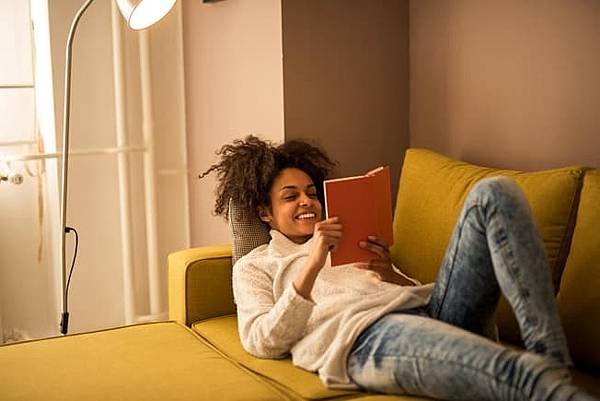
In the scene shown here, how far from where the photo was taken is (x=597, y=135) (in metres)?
2.32

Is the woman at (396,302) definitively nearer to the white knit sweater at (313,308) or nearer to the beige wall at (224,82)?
the white knit sweater at (313,308)

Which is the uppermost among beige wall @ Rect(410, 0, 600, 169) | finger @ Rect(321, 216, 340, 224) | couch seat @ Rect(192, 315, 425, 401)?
beige wall @ Rect(410, 0, 600, 169)

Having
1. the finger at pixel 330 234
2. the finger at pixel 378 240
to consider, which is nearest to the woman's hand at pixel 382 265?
the finger at pixel 378 240

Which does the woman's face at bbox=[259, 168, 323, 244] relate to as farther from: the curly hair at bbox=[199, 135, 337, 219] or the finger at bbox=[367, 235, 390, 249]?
the finger at bbox=[367, 235, 390, 249]

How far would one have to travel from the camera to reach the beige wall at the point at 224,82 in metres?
2.83

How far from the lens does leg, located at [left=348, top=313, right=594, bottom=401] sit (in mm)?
1568

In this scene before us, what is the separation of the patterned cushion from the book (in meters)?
Result: 0.41

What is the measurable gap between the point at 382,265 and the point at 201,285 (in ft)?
1.96

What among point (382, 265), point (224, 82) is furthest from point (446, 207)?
point (224, 82)

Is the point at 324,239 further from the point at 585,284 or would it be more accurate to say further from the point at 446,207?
the point at 585,284

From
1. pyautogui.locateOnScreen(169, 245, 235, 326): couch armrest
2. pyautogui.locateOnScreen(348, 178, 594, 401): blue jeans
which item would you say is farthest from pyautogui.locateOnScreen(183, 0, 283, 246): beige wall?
pyautogui.locateOnScreen(348, 178, 594, 401): blue jeans

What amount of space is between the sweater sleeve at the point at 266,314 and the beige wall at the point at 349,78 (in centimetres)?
73

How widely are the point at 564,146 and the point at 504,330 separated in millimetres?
616

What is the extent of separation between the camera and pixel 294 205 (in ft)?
7.58
